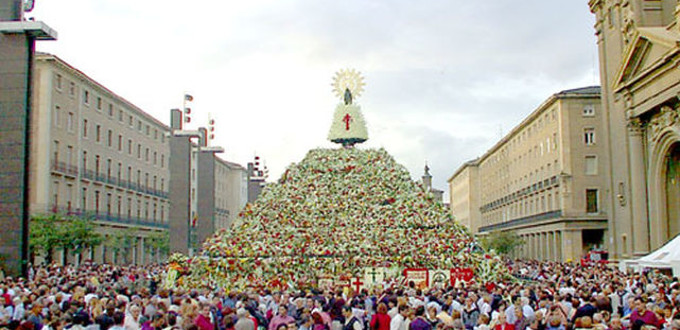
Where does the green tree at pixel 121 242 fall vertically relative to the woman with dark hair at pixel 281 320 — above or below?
above

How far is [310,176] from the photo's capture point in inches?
1189

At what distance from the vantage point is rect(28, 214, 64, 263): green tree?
42.8 m

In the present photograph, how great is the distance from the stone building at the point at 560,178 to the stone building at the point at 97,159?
34.5 metres

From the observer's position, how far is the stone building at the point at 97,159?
164 feet

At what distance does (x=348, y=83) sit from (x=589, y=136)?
110 ft

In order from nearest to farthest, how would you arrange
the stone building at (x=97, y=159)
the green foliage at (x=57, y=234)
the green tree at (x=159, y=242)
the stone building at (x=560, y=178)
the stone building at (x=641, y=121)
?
the stone building at (x=641, y=121) → the green foliage at (x=57, y=234) → the stone building at (x=97, y=159) → the stone building at (x=560, y=178) → the green tree at (x=159, y=242)

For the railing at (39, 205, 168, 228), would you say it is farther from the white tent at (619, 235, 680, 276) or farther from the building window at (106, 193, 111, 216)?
the white tent at (619, 235, 680, 276)

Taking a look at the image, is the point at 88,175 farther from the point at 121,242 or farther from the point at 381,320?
the point at 381,320

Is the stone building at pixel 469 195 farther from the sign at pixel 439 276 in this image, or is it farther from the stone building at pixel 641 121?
the sign at pixel 439 276

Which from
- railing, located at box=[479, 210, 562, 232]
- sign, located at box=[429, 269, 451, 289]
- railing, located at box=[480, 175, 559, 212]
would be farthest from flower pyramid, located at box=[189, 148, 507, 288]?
railing, located at box=[480, 175, 559, 212]

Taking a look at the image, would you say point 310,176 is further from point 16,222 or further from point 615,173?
point 615,173

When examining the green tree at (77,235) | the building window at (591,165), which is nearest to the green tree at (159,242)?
the green tree at (77,235)

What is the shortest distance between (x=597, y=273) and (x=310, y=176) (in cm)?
1193

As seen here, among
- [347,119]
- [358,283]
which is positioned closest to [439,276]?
[358,283]
